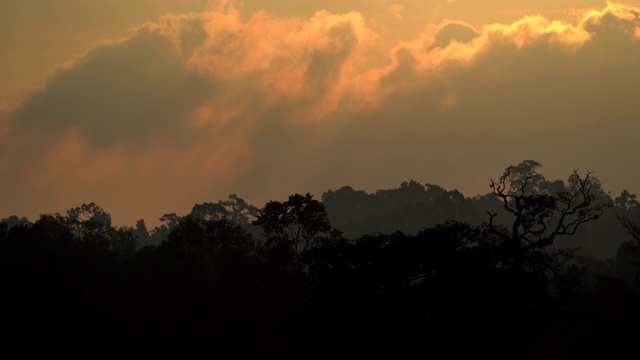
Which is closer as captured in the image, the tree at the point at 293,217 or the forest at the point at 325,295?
the forest at the point at 325,295

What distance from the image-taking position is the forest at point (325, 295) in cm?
5009

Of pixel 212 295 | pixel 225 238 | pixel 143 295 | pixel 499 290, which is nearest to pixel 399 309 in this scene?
pixel 499 290

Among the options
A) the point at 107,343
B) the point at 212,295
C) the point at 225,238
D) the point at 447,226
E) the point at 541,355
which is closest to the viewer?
the point at 447,226

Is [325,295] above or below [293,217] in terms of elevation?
below

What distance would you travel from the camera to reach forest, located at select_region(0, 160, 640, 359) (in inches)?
1972

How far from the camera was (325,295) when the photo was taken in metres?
53.4

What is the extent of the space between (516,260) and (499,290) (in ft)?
8.29

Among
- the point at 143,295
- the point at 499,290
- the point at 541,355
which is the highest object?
the point at 143,295

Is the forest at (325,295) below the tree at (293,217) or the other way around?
below

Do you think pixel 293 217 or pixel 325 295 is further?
pixel 293 217

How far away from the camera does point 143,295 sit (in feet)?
279

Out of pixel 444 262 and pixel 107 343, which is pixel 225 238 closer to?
pixel 107 343

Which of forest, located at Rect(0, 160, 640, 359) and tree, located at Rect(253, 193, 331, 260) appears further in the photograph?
tree, located at Rect(253, 193, 331, 260)

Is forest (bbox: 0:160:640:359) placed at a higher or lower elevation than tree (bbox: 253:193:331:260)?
lower
